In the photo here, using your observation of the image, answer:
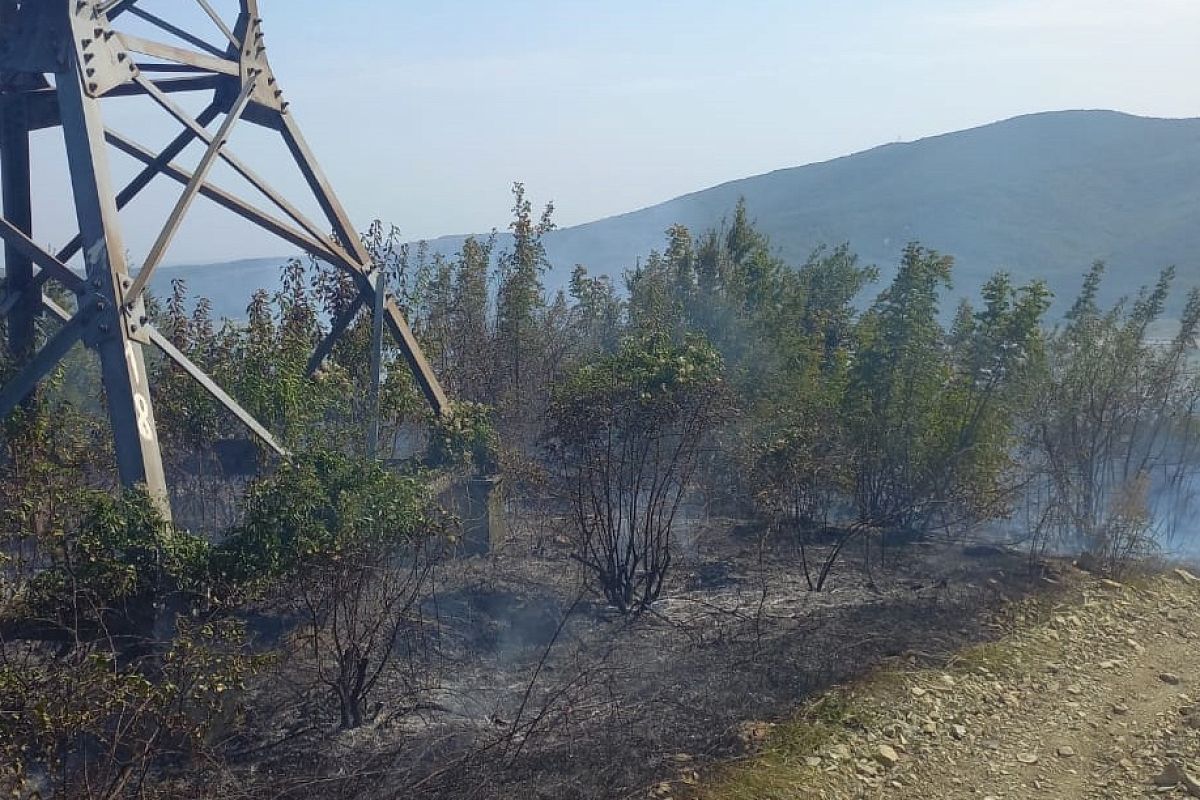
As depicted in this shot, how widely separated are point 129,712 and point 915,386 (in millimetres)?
7826

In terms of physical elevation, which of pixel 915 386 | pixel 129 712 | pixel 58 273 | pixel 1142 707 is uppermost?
pixel 58 273

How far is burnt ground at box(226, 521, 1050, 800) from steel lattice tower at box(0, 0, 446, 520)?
1.90m

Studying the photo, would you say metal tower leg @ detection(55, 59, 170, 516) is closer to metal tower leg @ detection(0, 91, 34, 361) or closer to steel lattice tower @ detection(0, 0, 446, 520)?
steel lattice tower @ detection(0, 0, 446, 520)

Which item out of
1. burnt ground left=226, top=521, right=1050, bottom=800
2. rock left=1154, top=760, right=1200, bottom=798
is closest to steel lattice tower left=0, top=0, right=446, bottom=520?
burnt ground left=226, top=521, right=1050, bottom=800

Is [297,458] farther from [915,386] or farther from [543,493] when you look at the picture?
[915,386]

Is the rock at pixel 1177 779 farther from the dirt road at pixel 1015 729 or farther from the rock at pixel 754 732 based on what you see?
the rock at pixel 754 732

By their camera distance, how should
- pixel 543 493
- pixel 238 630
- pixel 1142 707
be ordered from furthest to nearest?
pixel 543 493 → pixel 1142 707 → pixel 238 630

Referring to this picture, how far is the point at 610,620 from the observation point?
7.65m

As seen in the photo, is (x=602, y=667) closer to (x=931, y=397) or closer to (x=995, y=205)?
(x=931, y=397)

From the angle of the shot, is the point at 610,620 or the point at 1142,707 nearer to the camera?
the point at 1142,707

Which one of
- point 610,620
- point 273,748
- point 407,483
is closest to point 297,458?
point 407,483

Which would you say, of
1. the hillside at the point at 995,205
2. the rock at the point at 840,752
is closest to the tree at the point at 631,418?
the rock at the point at 840,752

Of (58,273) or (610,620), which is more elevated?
(58,273)

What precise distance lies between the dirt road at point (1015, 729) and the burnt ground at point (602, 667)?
0.93 ft
